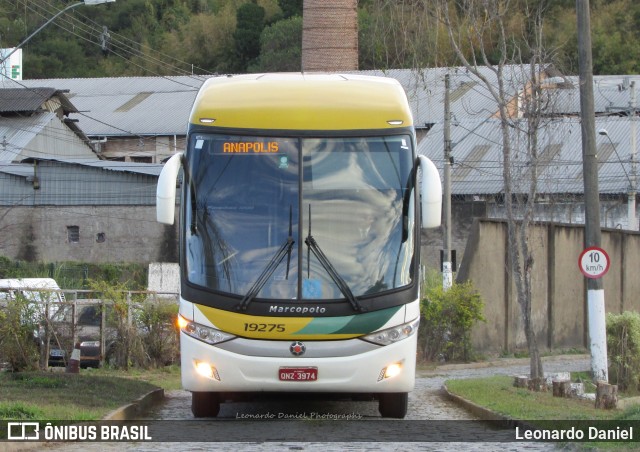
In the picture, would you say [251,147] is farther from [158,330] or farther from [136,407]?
[158,330]

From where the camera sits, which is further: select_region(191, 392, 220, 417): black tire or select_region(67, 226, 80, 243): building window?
select_region(67, 226, 80, 243): building window

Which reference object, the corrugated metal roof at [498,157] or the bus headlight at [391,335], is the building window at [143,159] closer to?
the corrugated metal roof at [498,157]

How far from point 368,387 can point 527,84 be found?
9315mm

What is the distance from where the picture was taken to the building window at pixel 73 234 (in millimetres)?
51344

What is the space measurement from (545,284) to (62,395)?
677 inches

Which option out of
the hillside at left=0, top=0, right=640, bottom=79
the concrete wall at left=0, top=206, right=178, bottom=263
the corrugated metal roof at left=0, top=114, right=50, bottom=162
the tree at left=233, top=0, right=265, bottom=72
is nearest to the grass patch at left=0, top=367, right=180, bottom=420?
the concrete wall at left=0, top=206, right=178, bottom=263

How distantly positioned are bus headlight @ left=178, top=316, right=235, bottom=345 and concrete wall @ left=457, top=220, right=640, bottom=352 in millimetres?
14431

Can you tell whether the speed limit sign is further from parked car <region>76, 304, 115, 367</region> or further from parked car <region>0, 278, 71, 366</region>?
parked car <region>76, 304, 115, 367</region>

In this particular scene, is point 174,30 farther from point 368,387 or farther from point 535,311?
point 368,387

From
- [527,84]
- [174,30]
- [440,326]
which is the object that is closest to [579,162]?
[440,326]

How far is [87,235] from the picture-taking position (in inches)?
2018

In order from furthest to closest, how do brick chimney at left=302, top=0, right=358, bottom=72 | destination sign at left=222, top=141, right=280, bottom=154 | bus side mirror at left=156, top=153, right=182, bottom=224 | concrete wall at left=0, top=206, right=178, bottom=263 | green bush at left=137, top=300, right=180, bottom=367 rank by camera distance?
brick chimney at left=302, top=0, right=358, bottom=72
concrete wall at left=0, top=206, right=178, bottom=263
green bush at left=137, top=300, right=180, bottom=367
destination sign at left=222, top=141, right=280, bottom=154
bus side mirror at left=156, top=153, right=182, bottom=224

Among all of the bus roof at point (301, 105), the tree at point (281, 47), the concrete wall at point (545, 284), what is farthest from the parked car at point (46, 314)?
the tree at point (281, 47)

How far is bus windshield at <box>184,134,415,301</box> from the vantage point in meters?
12.0
